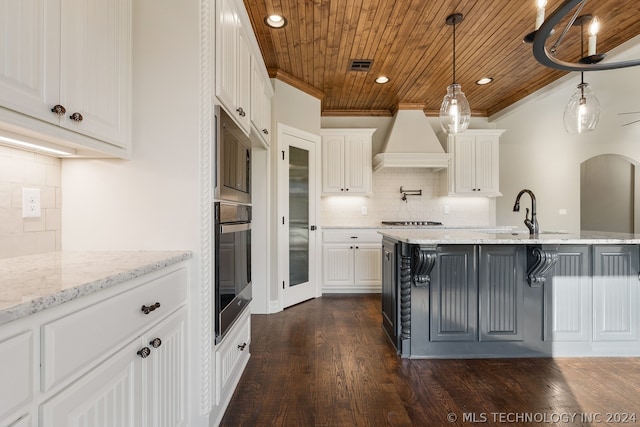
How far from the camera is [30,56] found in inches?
37.1

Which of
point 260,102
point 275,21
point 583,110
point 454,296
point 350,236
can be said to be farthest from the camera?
point 350,236

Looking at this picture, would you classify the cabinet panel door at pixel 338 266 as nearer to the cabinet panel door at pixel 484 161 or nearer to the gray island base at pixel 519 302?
the gray island base at pixel 519 302

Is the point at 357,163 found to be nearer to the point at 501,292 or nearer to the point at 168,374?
the point at 501,292

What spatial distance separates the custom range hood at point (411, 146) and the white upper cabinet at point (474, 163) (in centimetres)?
26

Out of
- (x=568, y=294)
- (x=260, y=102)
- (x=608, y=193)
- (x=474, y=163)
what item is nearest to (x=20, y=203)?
(x=260, y=102)

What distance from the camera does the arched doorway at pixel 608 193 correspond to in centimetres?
644

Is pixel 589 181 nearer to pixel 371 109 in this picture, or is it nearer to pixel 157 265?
pixel 371 109

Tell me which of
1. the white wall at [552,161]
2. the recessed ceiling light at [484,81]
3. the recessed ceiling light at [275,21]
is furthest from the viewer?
the white wall at [552,161]

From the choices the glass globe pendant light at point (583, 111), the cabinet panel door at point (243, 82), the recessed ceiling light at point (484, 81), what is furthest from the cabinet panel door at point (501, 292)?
the recessed ceiling light at point (484, 81)

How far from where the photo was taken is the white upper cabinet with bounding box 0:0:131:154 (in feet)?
2.92

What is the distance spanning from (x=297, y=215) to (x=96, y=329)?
3.06 metres

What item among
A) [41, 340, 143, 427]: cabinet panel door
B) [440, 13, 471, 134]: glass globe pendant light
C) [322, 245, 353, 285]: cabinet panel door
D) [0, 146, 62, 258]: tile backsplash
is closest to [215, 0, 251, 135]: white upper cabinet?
[0, 146, 62, 258]: tile backsplash

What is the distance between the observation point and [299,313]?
139 inches

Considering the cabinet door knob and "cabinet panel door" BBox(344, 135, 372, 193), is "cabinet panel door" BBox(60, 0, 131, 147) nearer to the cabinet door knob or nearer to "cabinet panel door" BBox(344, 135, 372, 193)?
the cabinet door knob
